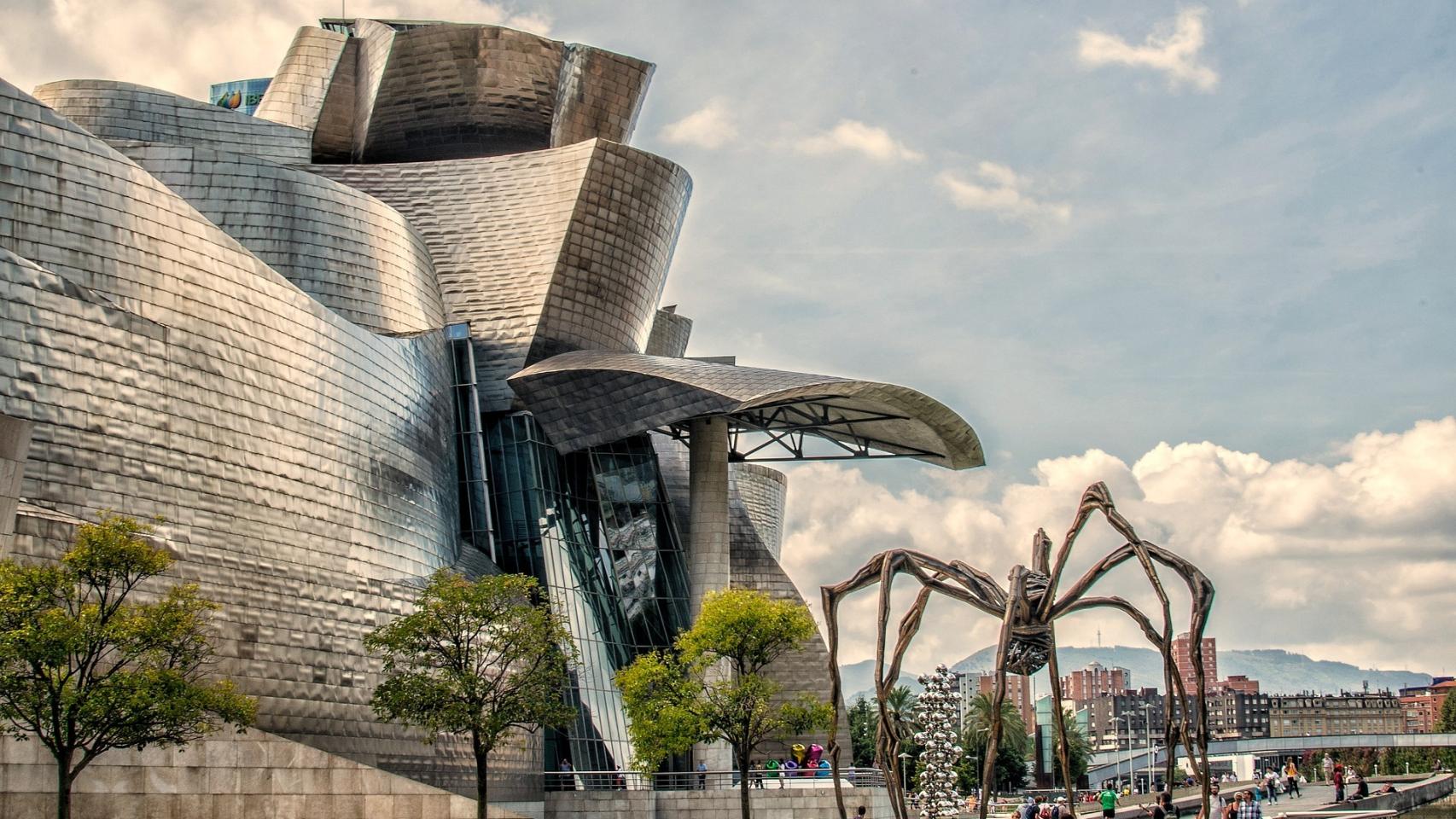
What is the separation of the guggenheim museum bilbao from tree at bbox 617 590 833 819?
388 cm

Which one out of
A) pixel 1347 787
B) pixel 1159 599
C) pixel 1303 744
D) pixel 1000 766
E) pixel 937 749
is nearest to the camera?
pixel 1159 599

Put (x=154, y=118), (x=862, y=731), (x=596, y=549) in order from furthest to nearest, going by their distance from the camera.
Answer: (x=862, y=731), (x=596, y=549), (x=154, y=118)

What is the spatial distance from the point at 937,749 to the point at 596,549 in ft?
57.5

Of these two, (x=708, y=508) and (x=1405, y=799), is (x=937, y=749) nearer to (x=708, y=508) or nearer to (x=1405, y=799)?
(x=708, y=508)

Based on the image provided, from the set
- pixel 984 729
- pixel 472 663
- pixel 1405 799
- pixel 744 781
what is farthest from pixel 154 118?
pixel 984 729

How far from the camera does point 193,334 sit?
31641 mm

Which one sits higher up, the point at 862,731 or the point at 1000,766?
the point at 862,731

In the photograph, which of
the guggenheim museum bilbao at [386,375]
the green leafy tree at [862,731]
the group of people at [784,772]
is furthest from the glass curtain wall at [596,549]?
the green leafy tree at [862,731]

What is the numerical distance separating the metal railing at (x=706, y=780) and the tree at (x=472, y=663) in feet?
18.8

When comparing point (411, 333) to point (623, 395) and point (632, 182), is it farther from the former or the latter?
point (632, 182)

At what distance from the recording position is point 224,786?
27.2 m

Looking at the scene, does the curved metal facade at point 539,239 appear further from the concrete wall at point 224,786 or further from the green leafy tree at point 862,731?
the green leafy tree at point 862,731

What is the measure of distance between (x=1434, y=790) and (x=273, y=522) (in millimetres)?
38082

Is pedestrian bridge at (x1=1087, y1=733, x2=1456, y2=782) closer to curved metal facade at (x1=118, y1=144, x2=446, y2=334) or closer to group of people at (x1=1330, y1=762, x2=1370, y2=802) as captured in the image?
group of people at (x1=1330, y1=762, x2=1370, y2=802)
